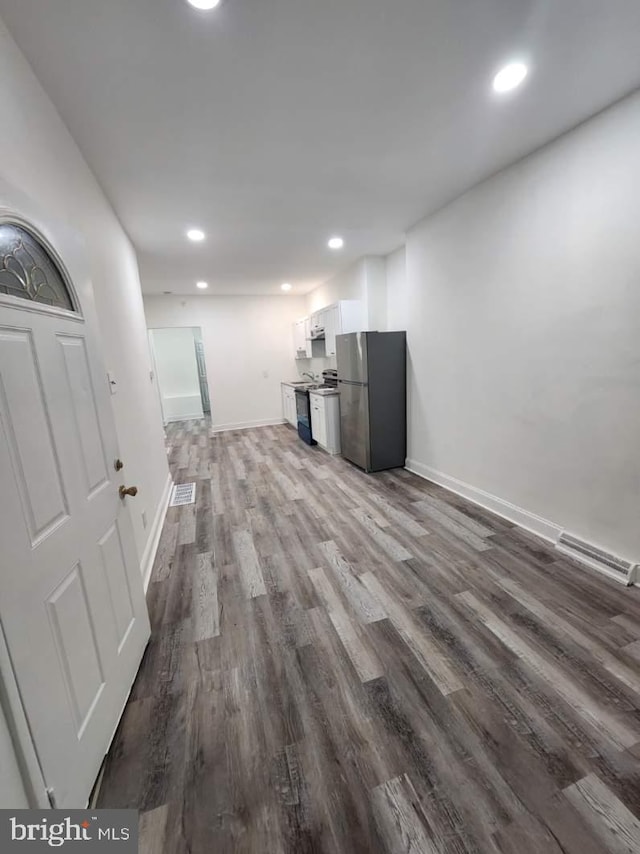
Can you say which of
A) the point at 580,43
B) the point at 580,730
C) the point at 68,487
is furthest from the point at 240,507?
the point at 580,43

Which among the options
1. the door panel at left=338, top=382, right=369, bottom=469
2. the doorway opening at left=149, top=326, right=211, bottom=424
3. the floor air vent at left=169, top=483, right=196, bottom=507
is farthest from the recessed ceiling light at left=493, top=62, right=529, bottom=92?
the doorway opening at left=149, top=326, right=211, bottom=424

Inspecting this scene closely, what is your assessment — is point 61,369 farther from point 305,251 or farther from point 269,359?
point 269,359

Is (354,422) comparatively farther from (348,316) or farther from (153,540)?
(153,540)

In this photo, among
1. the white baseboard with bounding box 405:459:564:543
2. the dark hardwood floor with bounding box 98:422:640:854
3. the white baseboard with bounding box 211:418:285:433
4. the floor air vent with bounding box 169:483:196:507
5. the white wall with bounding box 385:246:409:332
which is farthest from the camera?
the white baseboard with bounding box 211:418:285:433

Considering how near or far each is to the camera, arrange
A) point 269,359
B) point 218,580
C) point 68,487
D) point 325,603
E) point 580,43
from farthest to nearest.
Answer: point 269,359 → point 218,580 → point 325,603 → point 580,43 → point 68,487

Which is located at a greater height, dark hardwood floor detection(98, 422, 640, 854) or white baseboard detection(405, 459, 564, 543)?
white baseboard detection(405, 459, 564, 543)

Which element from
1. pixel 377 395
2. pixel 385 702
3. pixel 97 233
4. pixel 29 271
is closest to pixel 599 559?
pixel 385 702

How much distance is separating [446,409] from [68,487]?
10.7 feet

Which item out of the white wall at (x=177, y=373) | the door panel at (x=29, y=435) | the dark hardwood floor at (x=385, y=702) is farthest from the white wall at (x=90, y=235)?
the white wall at (x=177, y=373)

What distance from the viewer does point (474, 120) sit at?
6.48ft

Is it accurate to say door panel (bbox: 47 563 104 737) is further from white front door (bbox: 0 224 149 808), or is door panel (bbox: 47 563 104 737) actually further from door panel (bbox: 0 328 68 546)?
door panel (bbox: 0 328 68 546)

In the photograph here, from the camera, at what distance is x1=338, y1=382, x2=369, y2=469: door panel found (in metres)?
4.14

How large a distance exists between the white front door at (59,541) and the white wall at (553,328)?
9.33 feet

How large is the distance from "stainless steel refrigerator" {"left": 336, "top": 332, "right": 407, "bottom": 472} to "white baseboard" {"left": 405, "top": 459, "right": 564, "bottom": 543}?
518mm
